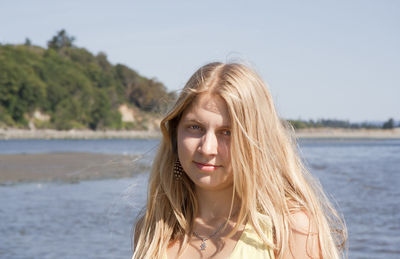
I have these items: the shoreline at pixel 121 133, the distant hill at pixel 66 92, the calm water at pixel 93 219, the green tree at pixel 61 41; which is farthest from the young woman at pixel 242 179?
the green tree at pixel 61 41

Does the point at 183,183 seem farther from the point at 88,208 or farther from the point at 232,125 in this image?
the point at 88,208

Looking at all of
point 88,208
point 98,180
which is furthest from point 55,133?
point 88,208

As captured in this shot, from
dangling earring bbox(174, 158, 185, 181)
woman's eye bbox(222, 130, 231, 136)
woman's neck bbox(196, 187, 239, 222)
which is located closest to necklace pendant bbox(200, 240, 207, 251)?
woman's neck bbox(196, 187, 239, 222)

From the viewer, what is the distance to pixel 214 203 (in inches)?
90.0

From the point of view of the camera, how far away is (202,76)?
215 cm

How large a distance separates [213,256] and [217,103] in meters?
0.55

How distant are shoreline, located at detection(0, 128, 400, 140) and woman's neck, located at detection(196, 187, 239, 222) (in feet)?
164

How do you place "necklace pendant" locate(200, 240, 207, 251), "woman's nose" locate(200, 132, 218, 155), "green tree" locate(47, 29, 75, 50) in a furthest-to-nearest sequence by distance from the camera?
1. "green tree" locate(47, 29, 75, 50)
2. "necklace pendant" locate(200, 240, 207, 251)
3. "woman's nose" locate(200, 132, 218, 155)

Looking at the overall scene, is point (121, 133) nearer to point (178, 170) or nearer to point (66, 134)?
point (66, 134)

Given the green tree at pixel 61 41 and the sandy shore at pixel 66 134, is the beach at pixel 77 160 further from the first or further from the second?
the green tree at pixel 61 41

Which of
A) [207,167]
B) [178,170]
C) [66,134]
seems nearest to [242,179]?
[207,167]

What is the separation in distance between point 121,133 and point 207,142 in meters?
100

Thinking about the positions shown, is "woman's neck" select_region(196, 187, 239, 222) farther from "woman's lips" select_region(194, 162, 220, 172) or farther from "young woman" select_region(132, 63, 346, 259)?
"woman's lips" select_region(194, 162, 220, 172)

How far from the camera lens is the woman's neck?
223 cm
